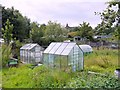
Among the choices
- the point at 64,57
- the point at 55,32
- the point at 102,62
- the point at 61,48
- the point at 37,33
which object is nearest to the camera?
the point at 64,57

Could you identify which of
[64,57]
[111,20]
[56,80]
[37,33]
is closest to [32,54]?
[37,33]

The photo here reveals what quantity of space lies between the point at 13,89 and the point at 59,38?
3369 mm

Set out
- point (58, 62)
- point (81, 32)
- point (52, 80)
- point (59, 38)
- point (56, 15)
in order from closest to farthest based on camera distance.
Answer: point (52, 80), point (58, 62), point (56, 15), point (59, 38), point (81, 32)

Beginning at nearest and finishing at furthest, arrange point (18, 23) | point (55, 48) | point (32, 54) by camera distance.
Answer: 1. point (55, 48)
2. point (32, 54)
3. point (18, 23)

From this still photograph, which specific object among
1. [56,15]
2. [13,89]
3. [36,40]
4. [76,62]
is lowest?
[13,89]

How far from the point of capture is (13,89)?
9.16 ft

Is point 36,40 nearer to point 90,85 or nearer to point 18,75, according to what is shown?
point 18,75

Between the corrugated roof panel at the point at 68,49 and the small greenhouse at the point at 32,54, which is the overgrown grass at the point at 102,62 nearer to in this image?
the corrugated roof panel at the point at 68,49

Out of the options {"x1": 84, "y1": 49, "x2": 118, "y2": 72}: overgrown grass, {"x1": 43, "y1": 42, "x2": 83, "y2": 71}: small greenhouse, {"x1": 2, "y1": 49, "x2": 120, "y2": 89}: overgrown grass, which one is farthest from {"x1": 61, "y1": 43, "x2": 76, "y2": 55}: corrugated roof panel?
{"x1": 84, "y1": 49, "x2": 118, "y2": 72}: overgrown grass

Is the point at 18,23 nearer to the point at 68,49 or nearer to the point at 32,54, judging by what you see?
the point at 32,54

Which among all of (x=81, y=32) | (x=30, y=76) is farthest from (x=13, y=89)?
(x=81, y=32)

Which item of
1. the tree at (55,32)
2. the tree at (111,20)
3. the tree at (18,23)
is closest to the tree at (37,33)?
the tree at (55,32)

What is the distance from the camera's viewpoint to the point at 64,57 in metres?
3.58

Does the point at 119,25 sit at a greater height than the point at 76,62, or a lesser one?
greater
